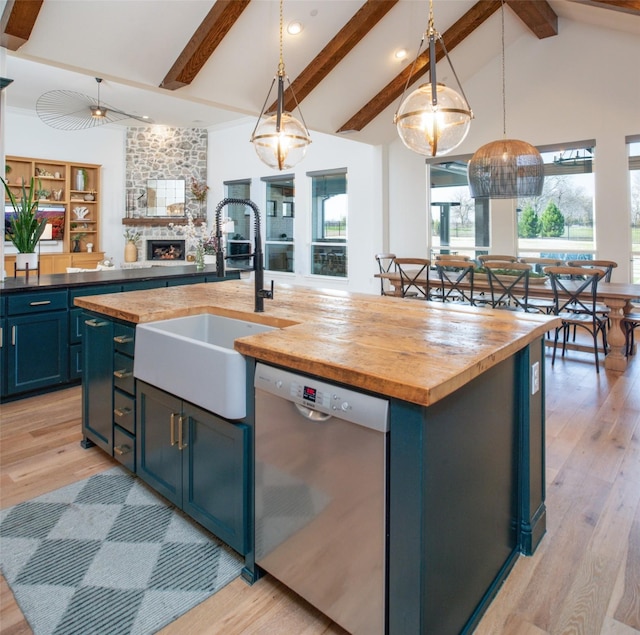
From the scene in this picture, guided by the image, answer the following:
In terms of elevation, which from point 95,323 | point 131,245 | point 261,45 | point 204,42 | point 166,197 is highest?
point 261,45

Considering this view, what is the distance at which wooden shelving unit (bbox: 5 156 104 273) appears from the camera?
28.9 feet

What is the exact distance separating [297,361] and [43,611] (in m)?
1.24

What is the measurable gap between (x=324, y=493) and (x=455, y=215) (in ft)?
22.8

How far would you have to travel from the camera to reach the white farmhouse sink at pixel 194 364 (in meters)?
1.64

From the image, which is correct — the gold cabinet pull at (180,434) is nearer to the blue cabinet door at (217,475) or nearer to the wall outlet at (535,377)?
the blue cabinet door at (217,475)

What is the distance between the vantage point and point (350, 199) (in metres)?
8.19

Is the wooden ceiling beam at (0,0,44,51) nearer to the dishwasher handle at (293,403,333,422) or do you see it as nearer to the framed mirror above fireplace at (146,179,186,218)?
the dishwasher handle at (293,403,333,422)

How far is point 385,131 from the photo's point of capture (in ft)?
24.9

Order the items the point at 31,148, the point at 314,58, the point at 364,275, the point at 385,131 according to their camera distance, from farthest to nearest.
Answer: the point at 31,148 < the point at 364,275 < the point at 385,131 < the point at 314,58

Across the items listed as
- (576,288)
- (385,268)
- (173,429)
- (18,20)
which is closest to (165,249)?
(385,268)

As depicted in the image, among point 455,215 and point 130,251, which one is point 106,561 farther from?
point 130,251

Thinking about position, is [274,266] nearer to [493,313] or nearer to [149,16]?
[149,16]

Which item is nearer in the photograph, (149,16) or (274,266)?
(149,16)

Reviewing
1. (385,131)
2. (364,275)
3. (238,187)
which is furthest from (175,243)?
(385,131)
